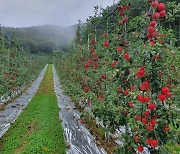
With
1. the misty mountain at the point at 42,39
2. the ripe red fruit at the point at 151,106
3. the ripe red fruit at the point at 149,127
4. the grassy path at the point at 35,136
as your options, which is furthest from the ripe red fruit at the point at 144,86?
the misty mountain at the point at 42,39

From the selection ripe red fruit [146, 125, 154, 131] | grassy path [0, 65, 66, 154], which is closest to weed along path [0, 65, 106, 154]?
grassy path [0, 65, 66, 154]

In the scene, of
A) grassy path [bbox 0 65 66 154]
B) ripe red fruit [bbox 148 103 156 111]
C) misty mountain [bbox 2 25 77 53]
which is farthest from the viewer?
misty mountain [bbox 2 25 77 53]

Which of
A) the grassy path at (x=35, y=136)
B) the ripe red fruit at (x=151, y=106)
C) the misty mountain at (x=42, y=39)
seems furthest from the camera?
the misty mountain at (x=42, y=39)

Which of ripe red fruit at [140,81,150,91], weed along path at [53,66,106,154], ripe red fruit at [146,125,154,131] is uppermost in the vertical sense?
ripe red fruit at [140,81,150,91]

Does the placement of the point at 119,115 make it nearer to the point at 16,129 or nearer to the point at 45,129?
the point at 45,129

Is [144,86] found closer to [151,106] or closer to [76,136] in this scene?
[151,106]

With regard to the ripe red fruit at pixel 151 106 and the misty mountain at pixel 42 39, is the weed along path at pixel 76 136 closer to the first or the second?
the ripe red fruit at pixel 151 106

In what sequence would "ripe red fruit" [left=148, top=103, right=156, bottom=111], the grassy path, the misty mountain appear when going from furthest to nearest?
1. the misty mountain
2. the grassy path
3. "ripe red fruit" [left=148, top=103, right=156, bottom=111]

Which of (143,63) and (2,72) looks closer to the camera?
(143,63)

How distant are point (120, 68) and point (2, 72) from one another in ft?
31.1

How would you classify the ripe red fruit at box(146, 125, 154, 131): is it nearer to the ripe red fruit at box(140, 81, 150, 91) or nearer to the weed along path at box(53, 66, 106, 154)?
the ripe red fruit at box(140, 81, 150, 91)

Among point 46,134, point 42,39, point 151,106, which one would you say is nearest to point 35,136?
point 46,134

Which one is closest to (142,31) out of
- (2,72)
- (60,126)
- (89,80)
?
(89,80)

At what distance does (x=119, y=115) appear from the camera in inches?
173
